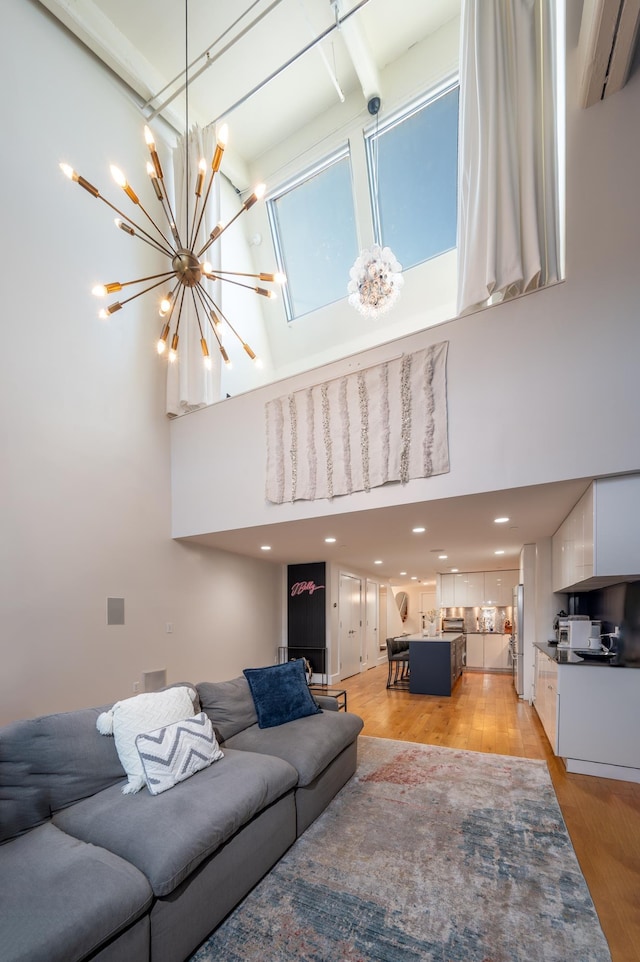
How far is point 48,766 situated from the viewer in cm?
210

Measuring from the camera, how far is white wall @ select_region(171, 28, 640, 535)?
9.96ft

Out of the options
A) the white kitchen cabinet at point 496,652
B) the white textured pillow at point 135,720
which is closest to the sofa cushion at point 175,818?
the white textured pillow at point 135,720

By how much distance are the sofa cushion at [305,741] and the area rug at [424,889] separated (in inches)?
14.7

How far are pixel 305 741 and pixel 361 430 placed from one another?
2.65 metres

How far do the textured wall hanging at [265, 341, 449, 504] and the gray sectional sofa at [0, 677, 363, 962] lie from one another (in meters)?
2.33

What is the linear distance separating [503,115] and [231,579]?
635 centimetres

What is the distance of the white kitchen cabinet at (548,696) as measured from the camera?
150 inches

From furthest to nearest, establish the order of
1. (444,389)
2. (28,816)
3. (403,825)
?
(444,389) → (403,825) → (28,816)

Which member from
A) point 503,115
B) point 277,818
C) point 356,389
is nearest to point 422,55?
point 503,115

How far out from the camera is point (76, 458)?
4422 mm

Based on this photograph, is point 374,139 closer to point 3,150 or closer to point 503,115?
point 503,115

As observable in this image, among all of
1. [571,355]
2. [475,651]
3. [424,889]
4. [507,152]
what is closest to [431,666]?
[475,651]

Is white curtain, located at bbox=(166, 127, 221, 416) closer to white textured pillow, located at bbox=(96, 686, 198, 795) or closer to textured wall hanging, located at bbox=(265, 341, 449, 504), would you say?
textured wall hanging, located at bbox=(265, 341, 449, 504)

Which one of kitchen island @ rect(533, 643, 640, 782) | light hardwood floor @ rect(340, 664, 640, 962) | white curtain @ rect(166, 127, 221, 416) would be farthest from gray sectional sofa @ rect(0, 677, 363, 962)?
white curtain @ rect(166, 127, 221, 416)
